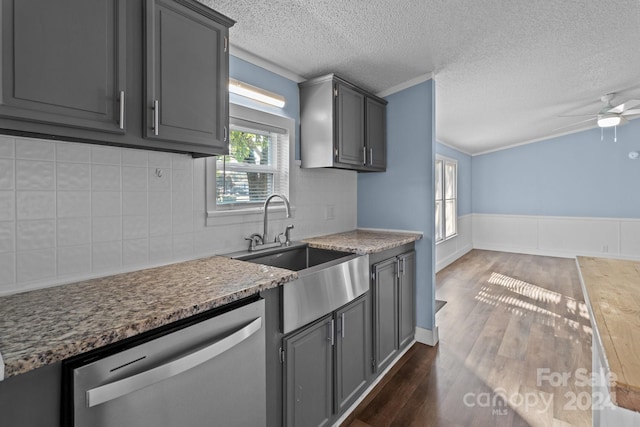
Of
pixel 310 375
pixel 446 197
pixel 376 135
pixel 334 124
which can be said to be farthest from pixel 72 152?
pixel 446 197

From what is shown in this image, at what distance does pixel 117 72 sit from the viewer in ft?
3.84

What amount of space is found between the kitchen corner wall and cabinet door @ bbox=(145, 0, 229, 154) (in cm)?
32

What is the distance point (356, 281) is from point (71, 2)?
1793 mm

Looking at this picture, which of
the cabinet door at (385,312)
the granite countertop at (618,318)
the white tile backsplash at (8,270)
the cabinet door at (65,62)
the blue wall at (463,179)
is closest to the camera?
the granite countertop at (618,318)

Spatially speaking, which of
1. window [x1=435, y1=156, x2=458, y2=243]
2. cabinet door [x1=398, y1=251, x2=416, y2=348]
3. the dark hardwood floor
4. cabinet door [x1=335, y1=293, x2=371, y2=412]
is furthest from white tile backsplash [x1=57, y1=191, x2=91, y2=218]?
window [x1=435, y1=156, x2=458, y2=243]

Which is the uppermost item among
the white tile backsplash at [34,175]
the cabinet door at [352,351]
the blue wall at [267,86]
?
the blue wall at [267,86]

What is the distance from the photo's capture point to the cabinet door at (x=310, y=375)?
4.79ft

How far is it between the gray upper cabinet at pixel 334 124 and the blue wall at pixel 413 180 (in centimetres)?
37

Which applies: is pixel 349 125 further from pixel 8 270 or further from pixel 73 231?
pixel 8 270

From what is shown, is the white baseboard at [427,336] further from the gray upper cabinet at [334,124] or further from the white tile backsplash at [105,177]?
the white tile backsplash at [105,177]

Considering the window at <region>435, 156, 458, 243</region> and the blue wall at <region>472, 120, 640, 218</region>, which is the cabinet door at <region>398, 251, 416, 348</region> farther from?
the blue wall at <region>472, 120, 640, 218</region>

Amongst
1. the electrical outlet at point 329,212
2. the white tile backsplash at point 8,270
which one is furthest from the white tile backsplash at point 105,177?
the electrical outlet at point 329,212

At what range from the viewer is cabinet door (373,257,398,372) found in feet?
7.15

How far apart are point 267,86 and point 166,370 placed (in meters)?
1.98
